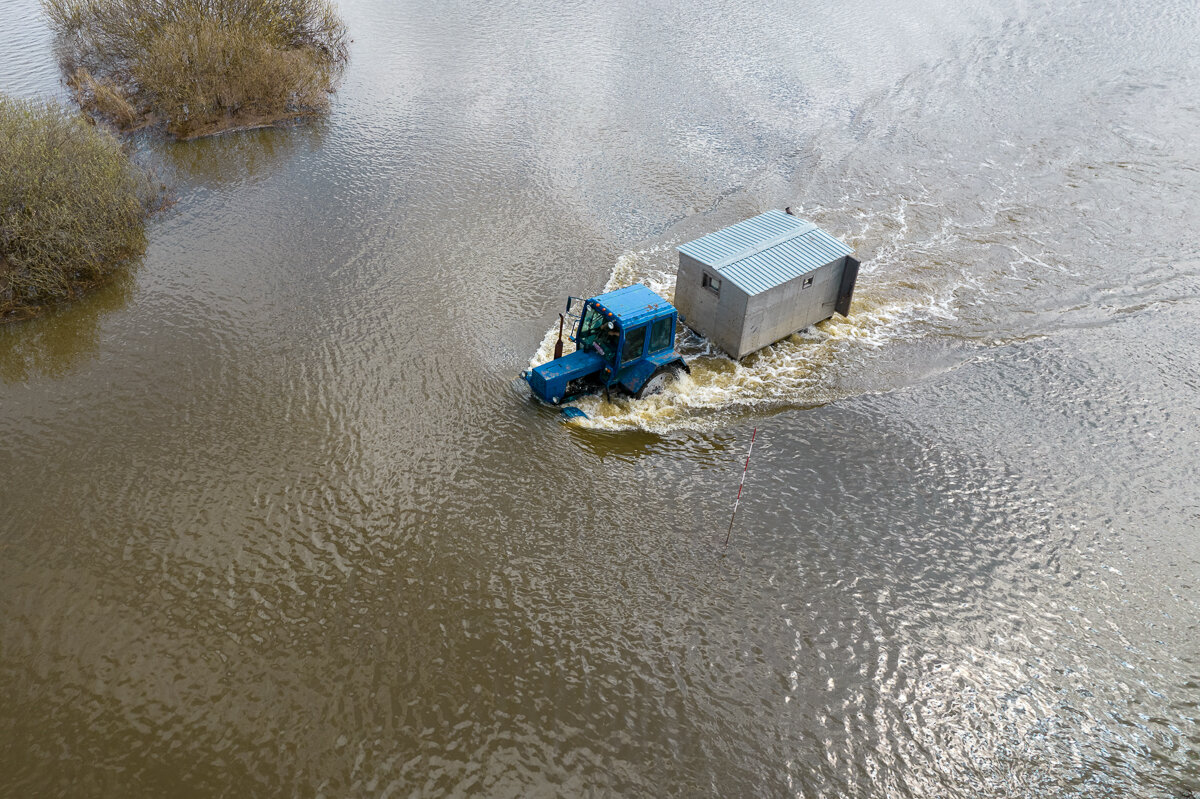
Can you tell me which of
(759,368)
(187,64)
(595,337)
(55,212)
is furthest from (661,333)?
(187,64)

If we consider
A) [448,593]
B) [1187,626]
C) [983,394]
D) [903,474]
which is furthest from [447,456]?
[1187,626]

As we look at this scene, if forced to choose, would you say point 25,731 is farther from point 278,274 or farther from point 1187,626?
point 1187,626

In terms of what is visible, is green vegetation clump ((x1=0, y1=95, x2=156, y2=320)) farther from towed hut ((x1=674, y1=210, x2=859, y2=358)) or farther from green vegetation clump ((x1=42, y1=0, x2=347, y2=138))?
towed hut ((x1=674, y1=210, x2=859, y2=358))

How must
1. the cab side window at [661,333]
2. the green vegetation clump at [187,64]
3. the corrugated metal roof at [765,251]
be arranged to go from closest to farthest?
the cab side window at [661,333], the corrugated metal roof at [765,251], the green vegetation clump at [187,64]

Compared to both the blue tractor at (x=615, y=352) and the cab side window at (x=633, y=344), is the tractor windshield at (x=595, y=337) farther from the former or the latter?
the cab side window at (x=633, y=344)

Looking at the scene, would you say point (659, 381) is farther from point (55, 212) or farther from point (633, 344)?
point (55, 212)

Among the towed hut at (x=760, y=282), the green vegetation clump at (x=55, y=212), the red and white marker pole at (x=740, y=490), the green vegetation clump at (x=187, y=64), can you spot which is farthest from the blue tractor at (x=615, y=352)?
the green vegetation clump at (x=187, y=64)
